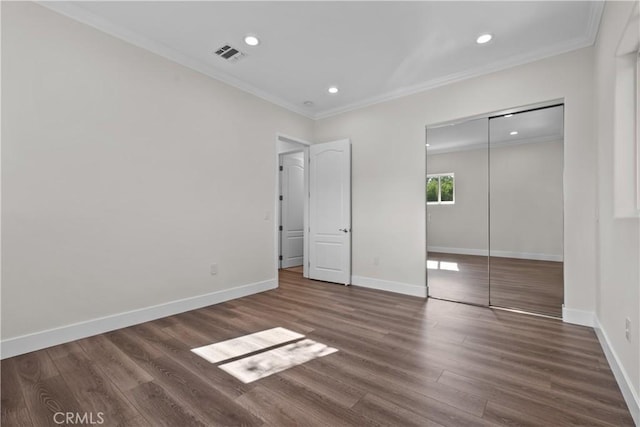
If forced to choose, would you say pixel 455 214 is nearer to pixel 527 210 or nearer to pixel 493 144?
pixel 527 210

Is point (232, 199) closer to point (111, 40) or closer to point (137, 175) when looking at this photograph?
point (137, 175)

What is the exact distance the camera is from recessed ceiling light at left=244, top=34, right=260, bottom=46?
2956 millimetres

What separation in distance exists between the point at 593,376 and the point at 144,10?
4640 millimetres

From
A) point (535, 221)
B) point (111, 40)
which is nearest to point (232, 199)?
point (111, 40)

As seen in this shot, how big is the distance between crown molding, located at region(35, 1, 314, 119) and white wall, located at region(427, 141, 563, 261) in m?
→ 2.83

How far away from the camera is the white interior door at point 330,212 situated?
15.5 ft

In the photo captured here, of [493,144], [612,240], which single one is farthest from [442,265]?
[612,240]

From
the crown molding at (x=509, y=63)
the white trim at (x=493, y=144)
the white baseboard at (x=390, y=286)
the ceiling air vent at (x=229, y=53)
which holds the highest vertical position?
the ceiling air vent at (x=229, y=53)

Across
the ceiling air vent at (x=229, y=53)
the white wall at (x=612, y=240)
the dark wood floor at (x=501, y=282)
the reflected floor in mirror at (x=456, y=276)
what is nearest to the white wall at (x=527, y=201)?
the dark wood floor at (x=501, y=282)

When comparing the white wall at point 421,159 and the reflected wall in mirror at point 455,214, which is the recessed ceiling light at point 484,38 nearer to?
the white wall at point 421,159

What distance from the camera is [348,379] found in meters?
1.95

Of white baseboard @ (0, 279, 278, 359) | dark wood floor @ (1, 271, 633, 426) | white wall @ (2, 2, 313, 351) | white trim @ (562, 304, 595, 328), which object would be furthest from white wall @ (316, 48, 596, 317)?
white baseboard @ (0, 279, 278, 359)

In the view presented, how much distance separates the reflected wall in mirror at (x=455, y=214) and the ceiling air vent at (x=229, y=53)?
8.82 ft

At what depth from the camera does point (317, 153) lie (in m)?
5.06
